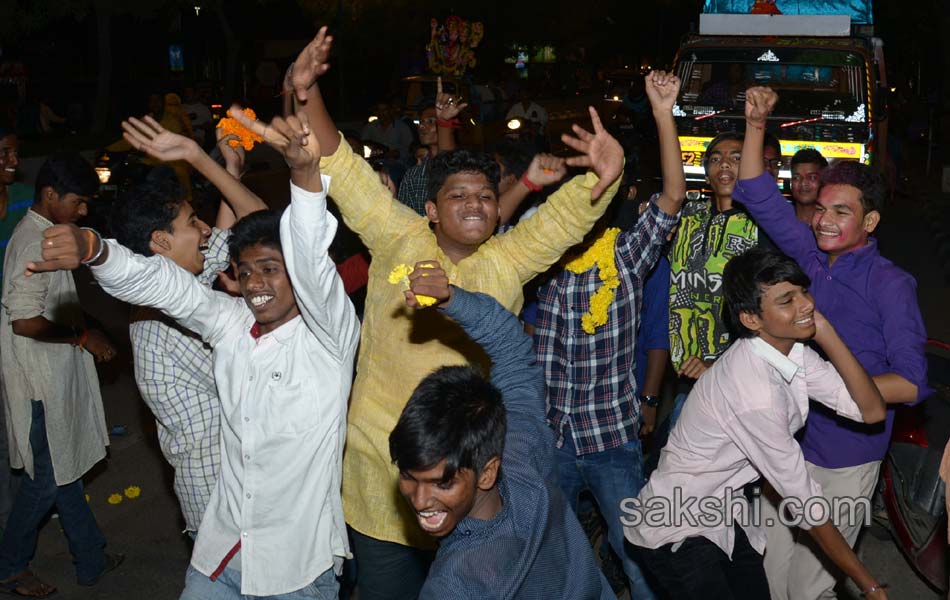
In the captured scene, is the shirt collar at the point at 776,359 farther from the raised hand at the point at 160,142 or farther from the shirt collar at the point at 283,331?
the raised hand at the point at 160,142

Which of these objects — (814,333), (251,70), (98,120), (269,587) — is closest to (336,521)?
(269,587)

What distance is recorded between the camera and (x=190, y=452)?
393 centimetres

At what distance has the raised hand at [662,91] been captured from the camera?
428 centimetres

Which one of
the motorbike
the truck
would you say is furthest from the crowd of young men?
the truck

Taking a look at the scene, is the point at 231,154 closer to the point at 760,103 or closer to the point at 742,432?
the point at 760,103

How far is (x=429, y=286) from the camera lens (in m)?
3.11

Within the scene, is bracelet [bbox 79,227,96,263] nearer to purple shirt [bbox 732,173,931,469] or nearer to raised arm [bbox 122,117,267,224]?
raised arm [bbox 122,117,267,224]

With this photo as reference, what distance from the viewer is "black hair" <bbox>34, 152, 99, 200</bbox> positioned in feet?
17.0

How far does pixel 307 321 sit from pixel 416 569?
1.15m

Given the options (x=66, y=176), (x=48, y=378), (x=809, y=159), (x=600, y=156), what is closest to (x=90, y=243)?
(x=600, y=156)

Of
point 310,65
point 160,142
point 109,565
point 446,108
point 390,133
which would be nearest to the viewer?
point 310,65

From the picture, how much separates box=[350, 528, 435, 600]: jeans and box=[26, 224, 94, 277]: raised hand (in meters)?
1.47

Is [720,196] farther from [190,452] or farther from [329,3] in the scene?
[329,3]

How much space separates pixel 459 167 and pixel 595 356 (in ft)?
3.78
